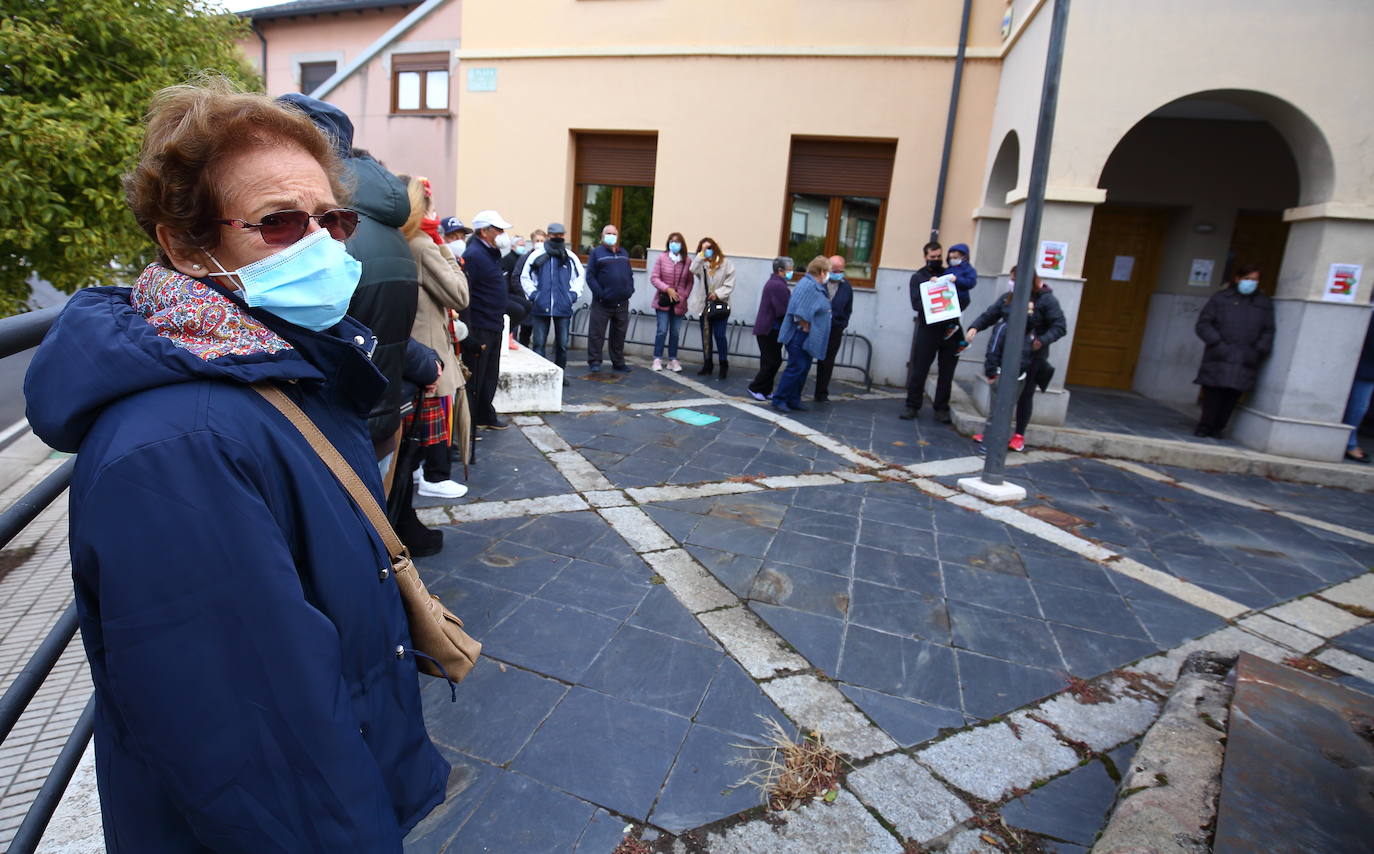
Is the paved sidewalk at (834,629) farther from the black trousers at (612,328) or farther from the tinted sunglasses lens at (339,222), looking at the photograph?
the black trousers at (612,328)

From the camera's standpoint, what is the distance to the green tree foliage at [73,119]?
10.1 feet

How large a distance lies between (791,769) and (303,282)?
2.20m

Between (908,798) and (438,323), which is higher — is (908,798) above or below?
below

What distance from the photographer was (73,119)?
3279 millimetres

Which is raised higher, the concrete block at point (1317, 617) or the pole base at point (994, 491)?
the pole base at point (994, 491)

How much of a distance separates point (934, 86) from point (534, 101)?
20.4 feet

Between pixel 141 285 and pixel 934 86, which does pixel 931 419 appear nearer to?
pixel 934 86

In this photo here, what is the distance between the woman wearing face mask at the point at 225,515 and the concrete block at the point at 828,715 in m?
1.94

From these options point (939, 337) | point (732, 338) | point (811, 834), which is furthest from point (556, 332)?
point (811, 834)

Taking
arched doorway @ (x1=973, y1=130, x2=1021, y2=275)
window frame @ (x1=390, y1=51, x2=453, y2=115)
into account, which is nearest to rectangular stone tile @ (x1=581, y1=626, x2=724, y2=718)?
arched doorway @ (x1=973, y1=130, x2=1021, y2=275)

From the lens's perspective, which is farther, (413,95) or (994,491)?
(413,95)

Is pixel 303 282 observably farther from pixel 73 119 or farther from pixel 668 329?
pixel 668 329

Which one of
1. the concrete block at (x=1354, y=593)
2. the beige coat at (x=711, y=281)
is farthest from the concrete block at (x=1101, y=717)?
the beige coat at (x=711, y=281)

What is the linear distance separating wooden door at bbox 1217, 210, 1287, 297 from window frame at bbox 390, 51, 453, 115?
1327cm
